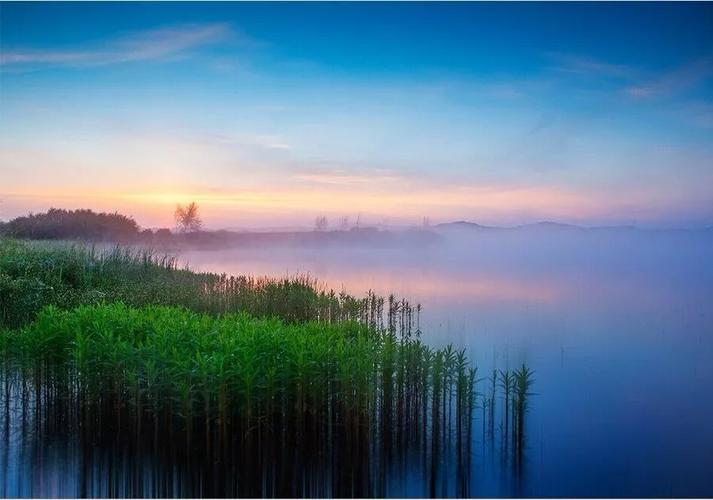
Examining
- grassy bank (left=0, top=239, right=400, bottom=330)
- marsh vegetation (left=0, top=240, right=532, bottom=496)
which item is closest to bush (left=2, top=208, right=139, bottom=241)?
grassy bank (left=0, top=239, right=400, bottom=330)

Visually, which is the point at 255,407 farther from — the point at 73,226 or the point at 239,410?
the point at 73,226

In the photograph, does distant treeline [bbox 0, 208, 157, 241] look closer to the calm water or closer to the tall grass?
the calm water

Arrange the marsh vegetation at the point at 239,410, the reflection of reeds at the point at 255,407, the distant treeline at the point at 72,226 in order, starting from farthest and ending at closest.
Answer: the distant treeline at the point at 72,226 < the reflection of reeds at the point at 255,407 < the marsh vegetation at the point at 239,410

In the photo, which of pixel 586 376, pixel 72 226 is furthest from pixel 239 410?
pixel 72 226

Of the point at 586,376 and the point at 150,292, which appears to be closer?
the point at 586,376

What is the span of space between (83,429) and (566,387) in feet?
32.8

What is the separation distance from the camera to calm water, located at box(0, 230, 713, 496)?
9.03m

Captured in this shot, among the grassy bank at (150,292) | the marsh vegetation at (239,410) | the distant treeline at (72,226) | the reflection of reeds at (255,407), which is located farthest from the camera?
the distant treeline at (72,226)

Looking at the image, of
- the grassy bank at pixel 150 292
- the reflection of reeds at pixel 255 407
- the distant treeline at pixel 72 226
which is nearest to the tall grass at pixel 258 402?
the reflection of reeds at pixel 255 407

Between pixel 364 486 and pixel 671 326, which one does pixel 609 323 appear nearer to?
pixel 671 326

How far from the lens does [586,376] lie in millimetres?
14273

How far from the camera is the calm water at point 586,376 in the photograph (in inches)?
356

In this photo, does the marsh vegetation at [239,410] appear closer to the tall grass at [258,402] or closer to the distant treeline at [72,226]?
the tall grass at [258,402]

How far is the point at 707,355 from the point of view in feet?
54.8
